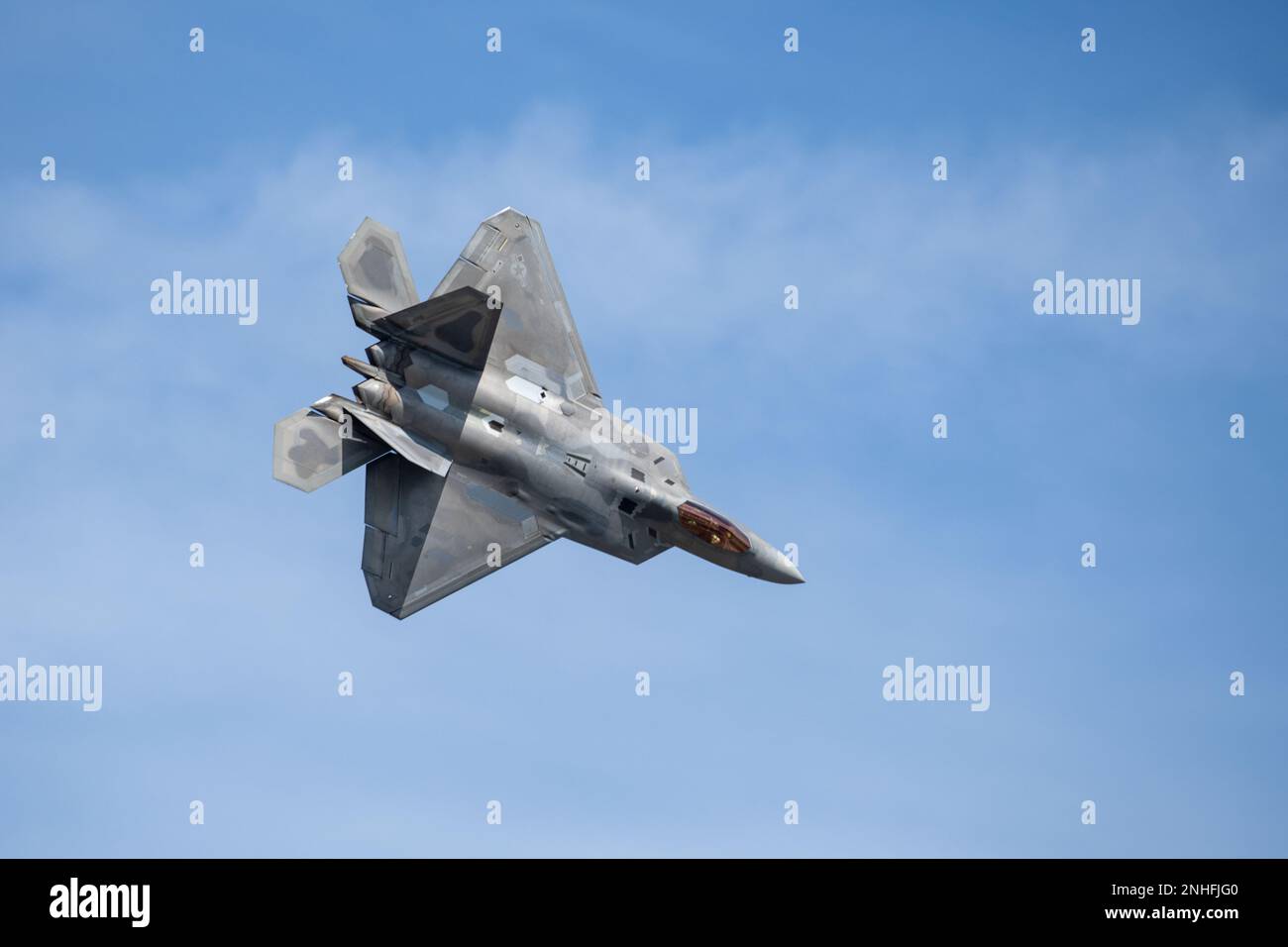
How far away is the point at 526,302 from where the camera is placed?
60.4 meters

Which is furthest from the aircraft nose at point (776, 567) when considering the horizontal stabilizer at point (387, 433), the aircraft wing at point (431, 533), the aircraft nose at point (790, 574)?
the horizontal stabilizer at point (387, 433)

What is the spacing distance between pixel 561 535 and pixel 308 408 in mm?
8702

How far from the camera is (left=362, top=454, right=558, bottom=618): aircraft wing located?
58938 mm

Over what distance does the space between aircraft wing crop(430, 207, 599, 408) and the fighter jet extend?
62mm

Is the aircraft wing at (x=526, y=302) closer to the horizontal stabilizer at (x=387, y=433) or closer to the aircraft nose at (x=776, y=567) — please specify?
the horizontal stabilizer at (x=387, y=433)

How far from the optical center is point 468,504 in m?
59.0

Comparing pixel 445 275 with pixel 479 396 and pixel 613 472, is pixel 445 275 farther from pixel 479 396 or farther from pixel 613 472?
pixel 613 472

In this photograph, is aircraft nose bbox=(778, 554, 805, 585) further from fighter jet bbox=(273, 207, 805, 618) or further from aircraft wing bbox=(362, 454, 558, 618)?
aircraft wing bbox=(362, 454, 558, 618)

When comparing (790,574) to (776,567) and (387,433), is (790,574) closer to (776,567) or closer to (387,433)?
(776,567)

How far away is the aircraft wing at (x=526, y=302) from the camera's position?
2335 inches

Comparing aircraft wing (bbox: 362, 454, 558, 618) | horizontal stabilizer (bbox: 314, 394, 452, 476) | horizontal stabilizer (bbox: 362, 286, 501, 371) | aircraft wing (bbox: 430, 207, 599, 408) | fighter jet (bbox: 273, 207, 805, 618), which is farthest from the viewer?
aircraft wing (bbox: 430, 207, 599, 408)

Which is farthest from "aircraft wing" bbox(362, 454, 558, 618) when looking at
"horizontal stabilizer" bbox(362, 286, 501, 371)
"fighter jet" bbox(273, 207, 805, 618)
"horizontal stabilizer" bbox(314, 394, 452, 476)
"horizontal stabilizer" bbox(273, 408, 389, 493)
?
"horizontal stabilizer" bbox(362, 286, 501, 371)
